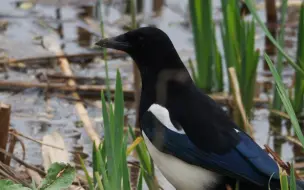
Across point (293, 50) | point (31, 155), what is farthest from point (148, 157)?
point (293, 50)

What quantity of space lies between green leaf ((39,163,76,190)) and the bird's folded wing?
1.23ft

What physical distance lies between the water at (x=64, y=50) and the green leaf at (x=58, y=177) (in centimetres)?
102

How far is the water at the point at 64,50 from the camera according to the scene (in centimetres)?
524

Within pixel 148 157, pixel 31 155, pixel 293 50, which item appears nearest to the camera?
pixel 148 157

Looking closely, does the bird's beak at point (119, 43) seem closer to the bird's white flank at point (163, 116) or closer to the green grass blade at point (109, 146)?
the bird's white flank at point (163, 116)

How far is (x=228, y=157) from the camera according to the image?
3795 mm

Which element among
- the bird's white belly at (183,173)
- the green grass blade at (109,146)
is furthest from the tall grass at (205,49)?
the green grass blade at (109,146)

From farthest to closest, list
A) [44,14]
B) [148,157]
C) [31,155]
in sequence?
[44,14], [31,155], [148,157]

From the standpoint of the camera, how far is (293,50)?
651cm

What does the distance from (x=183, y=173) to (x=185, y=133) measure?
0.48 ft

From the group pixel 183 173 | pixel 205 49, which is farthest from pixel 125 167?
pixel 205 49

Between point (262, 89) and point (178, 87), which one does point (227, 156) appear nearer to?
point (178, 87)

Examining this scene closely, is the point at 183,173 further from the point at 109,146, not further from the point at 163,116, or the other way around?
the point at 109,146

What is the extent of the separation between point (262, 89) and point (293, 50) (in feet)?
2.25
